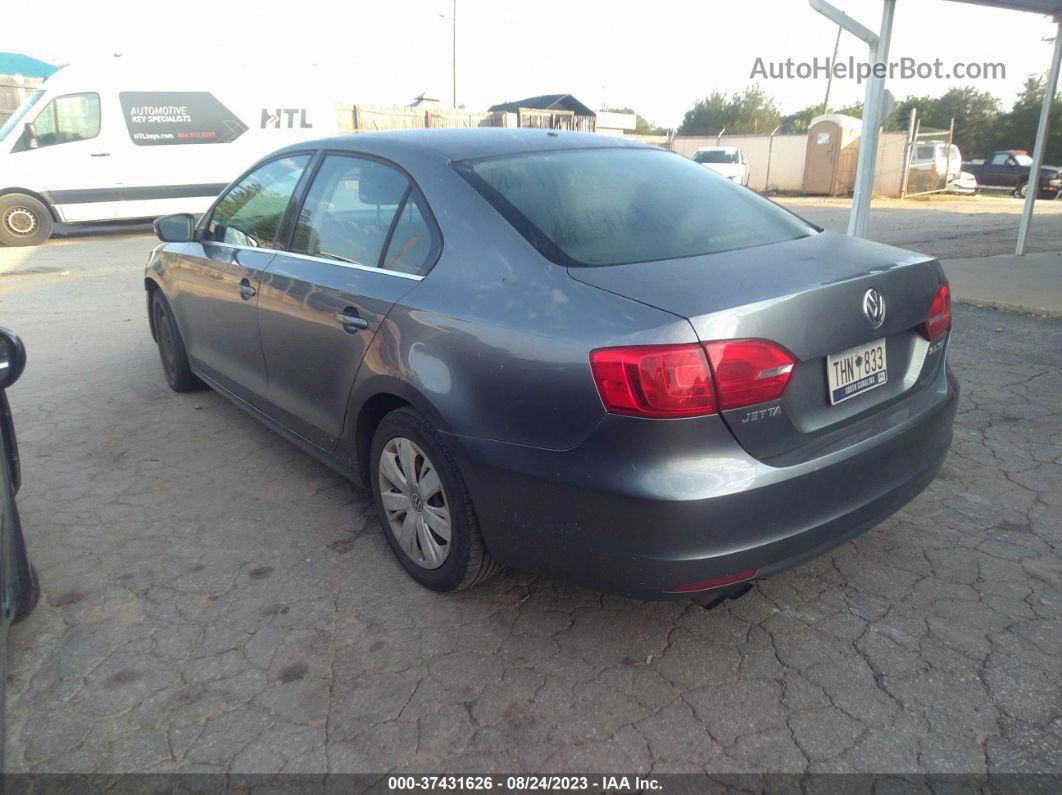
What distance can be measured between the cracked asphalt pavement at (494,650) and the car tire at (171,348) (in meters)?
1.22

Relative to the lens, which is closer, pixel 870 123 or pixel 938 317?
pixel 938 317

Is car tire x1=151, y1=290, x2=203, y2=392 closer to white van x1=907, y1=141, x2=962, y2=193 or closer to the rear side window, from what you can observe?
the rear side window

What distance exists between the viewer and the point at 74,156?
513 inches

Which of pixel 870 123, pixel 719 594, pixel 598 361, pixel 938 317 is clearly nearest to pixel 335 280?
pixel 598 361

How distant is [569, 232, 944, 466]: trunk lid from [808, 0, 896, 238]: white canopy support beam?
5619 millimetres

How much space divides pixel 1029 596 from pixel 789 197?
78.3 ft

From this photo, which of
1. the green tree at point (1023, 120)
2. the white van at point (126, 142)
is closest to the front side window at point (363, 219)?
the white van at point (126, 142)

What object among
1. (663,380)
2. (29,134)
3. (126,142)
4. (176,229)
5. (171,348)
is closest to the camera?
(663,380)

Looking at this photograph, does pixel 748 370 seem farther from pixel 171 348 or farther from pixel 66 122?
pixel 66 122

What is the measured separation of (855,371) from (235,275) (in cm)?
286

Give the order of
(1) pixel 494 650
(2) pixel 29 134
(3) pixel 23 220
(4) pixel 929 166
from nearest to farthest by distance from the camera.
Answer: (1) pixel 494 650
(2) pixel 29 134
(3) pixel 23 220
(4) pixel 929 166

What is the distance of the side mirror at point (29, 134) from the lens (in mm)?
12664

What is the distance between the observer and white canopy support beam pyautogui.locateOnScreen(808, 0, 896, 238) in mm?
7530

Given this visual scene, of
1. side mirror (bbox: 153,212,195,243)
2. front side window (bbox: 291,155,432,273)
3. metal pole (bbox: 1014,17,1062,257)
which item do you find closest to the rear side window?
front side window (bbox: 291,155,432,273)
